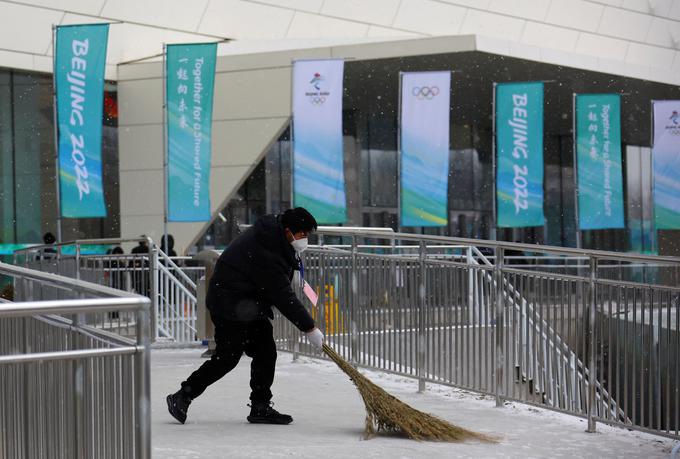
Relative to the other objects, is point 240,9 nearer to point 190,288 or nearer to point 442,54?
point 442,54

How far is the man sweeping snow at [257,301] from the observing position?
7.67m

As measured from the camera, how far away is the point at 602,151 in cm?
2605

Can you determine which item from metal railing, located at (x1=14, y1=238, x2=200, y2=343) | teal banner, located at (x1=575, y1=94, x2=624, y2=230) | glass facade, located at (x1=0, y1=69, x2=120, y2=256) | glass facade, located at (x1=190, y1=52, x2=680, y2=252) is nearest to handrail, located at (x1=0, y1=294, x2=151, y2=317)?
metal railing, located at (x1=14, y1=238, x2=200, y2=343)

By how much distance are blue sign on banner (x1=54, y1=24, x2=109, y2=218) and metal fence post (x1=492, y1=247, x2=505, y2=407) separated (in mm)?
13286

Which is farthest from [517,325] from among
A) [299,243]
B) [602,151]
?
[602,151]

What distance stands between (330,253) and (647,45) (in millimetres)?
28912

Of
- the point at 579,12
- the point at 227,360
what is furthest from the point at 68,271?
the point at 579,12

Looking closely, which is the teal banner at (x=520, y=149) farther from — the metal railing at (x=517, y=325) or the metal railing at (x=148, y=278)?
the metal railing at (x=517, y=325)

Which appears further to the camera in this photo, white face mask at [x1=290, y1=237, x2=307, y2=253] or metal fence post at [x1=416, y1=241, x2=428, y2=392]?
metal fence post at [x1=416, y1=241, x2=428, y2=392]

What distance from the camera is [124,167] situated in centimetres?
2725

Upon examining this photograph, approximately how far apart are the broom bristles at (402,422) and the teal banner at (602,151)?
61.2 ft

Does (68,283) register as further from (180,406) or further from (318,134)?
(318,134)

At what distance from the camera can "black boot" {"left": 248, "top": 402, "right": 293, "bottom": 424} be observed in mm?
8109

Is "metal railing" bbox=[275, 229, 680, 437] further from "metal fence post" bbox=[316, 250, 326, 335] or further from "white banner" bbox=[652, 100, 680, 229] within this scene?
"white banner" bbox=[652, 100, 680, 229]
